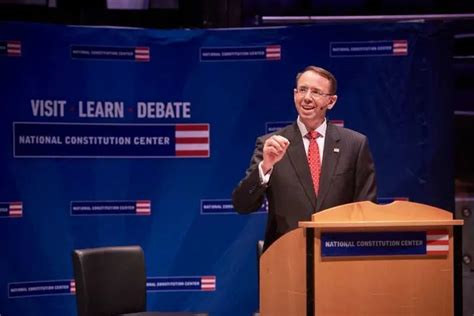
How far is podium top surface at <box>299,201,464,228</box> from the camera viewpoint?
2.67 meters

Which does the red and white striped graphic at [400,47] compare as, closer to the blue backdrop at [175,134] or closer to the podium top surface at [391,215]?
the blue backdrop at [175,134]

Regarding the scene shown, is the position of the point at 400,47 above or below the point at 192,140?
above

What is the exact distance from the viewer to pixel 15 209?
5.58 metres

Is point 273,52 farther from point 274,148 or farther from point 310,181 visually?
point 274,148

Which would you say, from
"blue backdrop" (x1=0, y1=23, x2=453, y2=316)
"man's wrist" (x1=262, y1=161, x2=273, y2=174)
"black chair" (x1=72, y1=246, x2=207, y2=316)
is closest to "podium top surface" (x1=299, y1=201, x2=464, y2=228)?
"man's wrist" (x1=262, y1=161, x2=273, y2=174)

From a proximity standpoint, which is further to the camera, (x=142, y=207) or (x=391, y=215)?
(x=142, y=207)

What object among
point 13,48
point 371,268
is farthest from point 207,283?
point 371,268

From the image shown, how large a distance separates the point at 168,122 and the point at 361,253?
3.39 metres

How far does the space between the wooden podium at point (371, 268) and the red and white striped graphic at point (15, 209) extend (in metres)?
3.34

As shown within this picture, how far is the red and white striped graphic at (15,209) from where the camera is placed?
5566 millimetres

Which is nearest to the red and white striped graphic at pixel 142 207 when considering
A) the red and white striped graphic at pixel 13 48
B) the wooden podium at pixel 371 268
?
the red and white striped graphic at pixel 13 48

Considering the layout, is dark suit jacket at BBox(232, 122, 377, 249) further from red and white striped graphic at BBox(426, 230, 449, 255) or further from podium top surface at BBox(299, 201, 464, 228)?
red and white striped graphic at BBox(426, 230, 449, 255)

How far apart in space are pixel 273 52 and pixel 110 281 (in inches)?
91.6

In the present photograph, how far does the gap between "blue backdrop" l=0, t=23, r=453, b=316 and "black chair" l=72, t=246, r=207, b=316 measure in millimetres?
1442
